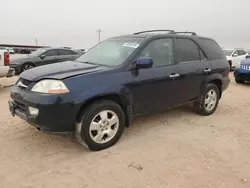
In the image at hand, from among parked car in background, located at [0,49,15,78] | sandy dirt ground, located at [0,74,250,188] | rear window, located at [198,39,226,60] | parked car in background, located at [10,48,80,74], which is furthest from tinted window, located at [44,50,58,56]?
rear window, located at [198,39,226,60]

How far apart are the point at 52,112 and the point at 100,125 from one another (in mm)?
696

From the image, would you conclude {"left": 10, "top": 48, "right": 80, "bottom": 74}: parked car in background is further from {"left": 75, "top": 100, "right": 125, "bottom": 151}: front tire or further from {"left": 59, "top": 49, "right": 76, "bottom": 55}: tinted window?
{"left": 75, "top": 100, "right": 125, "bottom": 151}: front tire

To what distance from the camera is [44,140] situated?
3867mm

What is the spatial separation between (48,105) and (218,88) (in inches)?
150

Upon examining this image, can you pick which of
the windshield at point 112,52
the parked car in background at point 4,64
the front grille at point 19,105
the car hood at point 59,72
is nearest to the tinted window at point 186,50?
the windshield at point 112,52

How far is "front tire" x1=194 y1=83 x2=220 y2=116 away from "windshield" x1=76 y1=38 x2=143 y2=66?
1.90 meters

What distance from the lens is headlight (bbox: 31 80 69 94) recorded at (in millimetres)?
3139

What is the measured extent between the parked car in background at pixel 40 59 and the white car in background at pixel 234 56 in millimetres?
9708

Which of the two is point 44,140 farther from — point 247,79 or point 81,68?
point 247,79

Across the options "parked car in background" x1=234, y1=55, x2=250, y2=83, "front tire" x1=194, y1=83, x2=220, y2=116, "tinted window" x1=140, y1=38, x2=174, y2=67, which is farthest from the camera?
"parked car in background" x1=234, y1=55, x2=250, y2=83

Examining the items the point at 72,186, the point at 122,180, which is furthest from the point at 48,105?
the point at 122,180

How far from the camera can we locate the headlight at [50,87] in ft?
10.3

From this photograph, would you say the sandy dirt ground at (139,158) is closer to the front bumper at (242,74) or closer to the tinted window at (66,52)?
the front bumper at (242,74)

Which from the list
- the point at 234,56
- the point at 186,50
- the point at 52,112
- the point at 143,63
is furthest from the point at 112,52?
the point at 234,56
